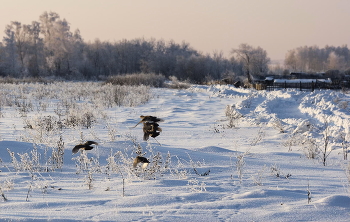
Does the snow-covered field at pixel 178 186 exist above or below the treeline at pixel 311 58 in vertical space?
below

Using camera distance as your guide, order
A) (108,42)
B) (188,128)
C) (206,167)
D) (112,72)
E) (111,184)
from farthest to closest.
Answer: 1. (108,42)
2. (112,72)
3. (188,128)
4. (206,167)
5. (111,184)

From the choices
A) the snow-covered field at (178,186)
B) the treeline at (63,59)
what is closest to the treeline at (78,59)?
the treeline at (63,59)

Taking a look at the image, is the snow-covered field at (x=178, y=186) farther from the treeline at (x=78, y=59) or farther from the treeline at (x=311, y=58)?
the treeline at (x=311, y=58)

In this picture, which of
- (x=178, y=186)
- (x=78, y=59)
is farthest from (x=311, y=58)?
(x=178, y=186)

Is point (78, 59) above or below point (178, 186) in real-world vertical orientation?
above

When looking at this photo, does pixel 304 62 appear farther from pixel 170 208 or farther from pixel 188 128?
pixel 170 208

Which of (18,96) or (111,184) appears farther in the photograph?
(18,96)

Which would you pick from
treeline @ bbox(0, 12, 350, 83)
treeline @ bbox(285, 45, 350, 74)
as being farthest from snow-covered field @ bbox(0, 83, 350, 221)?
treeline @ bbox(285, 45, 350, 74)

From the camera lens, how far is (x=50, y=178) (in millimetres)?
3799

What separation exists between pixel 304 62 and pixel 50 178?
334 ft

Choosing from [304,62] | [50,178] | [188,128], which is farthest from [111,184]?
[304,62]

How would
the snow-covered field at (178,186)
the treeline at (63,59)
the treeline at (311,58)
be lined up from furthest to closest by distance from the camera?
the treeline at (311,58), the treeline at (63,59), the snow-covered field at (178,186)

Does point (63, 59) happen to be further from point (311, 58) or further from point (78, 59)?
point (311, 58)

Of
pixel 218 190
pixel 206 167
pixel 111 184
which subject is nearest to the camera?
pixel 218 190
